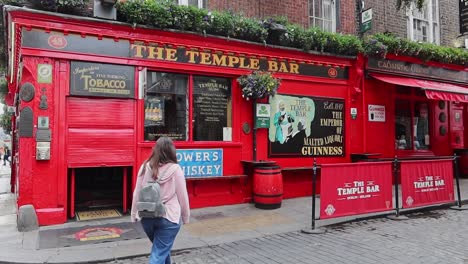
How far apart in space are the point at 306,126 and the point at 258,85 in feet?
6.81

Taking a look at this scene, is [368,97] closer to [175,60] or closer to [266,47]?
[266,47]

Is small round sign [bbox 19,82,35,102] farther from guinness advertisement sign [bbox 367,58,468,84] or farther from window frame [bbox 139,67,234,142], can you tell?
guinness advertisement sign [bbox 367,58,468,84]

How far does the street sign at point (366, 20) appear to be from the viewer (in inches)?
412

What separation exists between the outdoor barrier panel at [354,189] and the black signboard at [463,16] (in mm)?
8331

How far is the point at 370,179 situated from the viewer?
698 centimetres

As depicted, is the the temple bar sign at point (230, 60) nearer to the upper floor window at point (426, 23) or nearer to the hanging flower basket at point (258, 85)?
the hanging flower basket at point (258, 85)

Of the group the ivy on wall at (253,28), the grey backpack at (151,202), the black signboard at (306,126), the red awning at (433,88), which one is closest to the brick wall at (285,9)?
the ivy on wall at (253,28)

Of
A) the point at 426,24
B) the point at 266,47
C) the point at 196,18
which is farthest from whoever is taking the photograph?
the point at 426,24

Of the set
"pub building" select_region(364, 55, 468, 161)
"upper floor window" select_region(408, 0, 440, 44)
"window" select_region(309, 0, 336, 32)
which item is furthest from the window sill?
"upper floor window" select_region(408, 0, 440, 44)

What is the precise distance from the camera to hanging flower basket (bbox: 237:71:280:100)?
8.44 metres

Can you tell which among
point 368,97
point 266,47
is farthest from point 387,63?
point 266,47

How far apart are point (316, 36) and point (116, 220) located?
6.49 m

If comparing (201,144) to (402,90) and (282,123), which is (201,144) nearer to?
(282,123)

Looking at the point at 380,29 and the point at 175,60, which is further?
the point at 380,29
